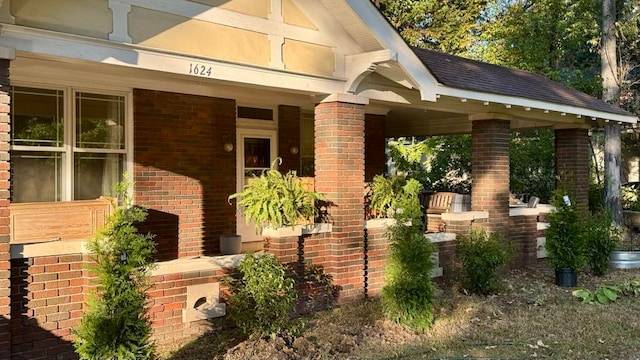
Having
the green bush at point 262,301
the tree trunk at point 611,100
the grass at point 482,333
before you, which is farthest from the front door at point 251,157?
the tree trunk at point 611,100

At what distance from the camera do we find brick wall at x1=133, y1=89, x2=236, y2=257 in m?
8.49

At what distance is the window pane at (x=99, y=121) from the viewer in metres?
7.90

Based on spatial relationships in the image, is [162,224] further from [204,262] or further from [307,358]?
[307,358]

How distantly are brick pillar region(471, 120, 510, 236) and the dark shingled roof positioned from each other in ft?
2.46

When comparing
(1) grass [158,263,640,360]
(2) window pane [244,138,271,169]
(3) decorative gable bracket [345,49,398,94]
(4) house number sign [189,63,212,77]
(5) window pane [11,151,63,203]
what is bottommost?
(1) grass [158,263,640,360]

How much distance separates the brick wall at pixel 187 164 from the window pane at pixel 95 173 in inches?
11.5

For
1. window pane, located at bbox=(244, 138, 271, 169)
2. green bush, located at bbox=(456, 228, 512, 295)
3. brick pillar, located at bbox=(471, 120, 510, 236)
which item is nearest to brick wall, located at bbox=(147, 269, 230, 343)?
green bush, located at bbox=(456, 228, 512, 295)

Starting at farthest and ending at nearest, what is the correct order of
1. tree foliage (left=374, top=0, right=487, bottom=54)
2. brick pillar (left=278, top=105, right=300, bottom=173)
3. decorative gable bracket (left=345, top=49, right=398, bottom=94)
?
tree foliage (left=374, top=0, right=487, bottom=54)
brick pillar (left=278, top=105, right=300, bottom=173)
decorative gable bracket (left=345, top=49, right=398, bottom=94)

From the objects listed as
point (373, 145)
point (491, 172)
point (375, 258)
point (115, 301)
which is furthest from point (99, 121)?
point (491, 172)

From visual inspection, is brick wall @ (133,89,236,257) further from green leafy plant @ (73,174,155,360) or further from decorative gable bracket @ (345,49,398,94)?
green leafy plant @ (73,174,155,360)

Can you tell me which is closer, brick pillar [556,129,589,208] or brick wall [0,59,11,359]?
brick wall [0,59,11,359]

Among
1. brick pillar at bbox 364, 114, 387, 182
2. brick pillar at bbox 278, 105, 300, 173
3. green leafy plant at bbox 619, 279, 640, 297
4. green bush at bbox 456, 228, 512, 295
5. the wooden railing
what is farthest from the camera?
brick pillar at bbox 364, 114, 387, 182

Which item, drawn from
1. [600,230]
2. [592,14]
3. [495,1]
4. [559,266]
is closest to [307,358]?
[559,266]

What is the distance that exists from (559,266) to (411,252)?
420 centimetres
